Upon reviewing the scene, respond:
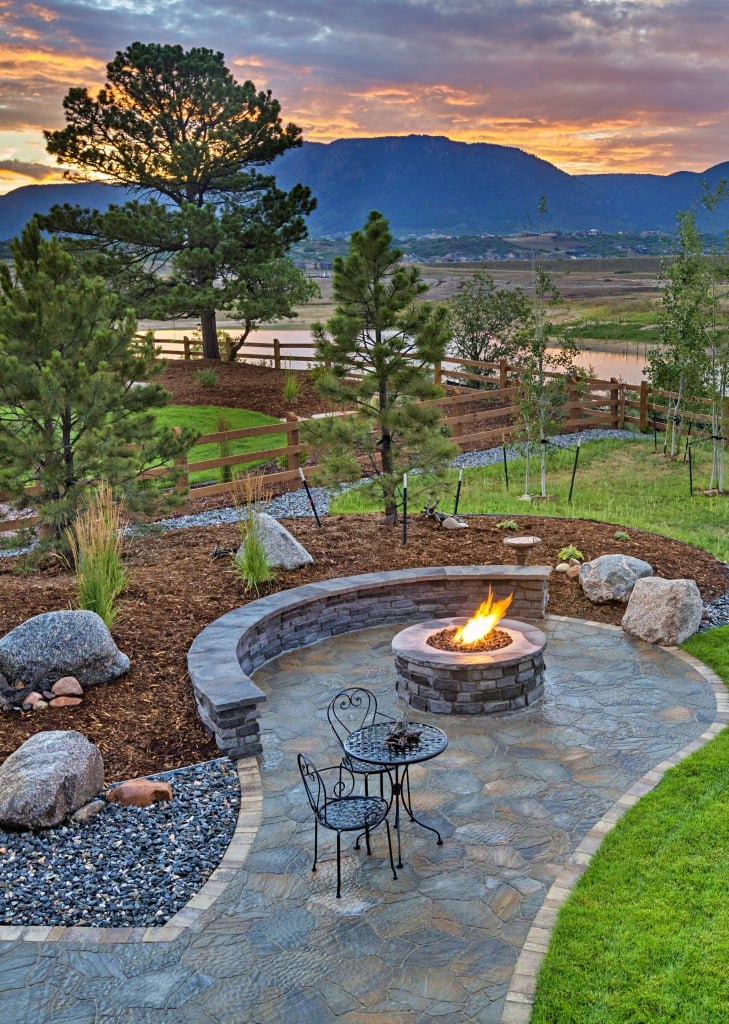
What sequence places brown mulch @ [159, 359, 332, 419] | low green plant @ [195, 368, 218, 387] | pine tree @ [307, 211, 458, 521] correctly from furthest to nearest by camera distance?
low green plant @ [195, 368, 218, 387]
brown mulch @ [159, 359, 332, 419]
pine tree @ [307, 211, 458, 521]

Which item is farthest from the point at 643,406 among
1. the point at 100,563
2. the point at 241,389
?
the point at 100,563

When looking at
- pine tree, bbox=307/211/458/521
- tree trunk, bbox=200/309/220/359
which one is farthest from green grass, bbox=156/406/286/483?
pine tree, bbox=307/211/458/521

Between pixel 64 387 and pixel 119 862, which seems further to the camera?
pixel 64 387

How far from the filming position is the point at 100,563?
8211 millimetres

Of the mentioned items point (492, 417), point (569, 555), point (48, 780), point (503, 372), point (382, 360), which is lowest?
point (48, 780)

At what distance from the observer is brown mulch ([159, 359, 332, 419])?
73.2 ft

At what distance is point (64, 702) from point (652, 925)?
4.69 metres

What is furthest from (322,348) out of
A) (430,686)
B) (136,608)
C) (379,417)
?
(430,686)

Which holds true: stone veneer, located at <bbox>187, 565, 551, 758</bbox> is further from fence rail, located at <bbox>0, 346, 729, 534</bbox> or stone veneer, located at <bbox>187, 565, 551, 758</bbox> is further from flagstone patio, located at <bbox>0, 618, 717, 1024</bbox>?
fence rail, located at <bbox>0, 346, 729, 534</bbox>

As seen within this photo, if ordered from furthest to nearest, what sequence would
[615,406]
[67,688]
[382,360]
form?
[615,406] < [382,360] < [67,688]

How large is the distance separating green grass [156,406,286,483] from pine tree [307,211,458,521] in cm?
586

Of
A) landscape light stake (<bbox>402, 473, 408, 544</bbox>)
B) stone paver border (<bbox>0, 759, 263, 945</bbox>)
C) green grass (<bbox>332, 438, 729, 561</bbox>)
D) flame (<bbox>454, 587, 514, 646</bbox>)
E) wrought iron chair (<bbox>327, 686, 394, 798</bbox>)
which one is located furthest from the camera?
green grass (<bbox>332, 438, 729, 561</bbox>)

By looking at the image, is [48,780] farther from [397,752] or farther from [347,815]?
Answer: [397,752]

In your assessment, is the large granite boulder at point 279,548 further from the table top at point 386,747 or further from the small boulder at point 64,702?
the table top at point 386,747
